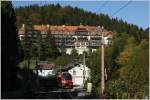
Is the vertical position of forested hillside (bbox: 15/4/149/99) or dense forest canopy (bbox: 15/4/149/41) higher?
dense forest canopy (bbox: 15/4/149/41)

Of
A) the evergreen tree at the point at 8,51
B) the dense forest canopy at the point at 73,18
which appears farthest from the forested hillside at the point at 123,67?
the evergreen tree at the point at 8,51

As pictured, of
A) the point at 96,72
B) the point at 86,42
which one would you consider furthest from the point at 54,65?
the point at 96,72

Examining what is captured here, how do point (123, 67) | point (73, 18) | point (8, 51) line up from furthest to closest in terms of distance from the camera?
point (73, 18)
point (123, 67)
point (8, 51)

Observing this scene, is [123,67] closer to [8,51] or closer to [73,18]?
[8,51]

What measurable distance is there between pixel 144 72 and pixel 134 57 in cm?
1104

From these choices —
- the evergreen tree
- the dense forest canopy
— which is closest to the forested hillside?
the dense forest canopy

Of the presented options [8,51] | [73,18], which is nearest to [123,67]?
[8,51]

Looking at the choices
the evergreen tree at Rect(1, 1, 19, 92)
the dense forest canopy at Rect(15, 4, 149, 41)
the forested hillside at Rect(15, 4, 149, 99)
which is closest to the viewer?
the evergreen tree at Rect(1, 1, 19, 92)

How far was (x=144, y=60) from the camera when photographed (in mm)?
56906

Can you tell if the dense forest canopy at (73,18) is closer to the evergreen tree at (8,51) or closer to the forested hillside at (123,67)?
the forested hillside at (123,67)

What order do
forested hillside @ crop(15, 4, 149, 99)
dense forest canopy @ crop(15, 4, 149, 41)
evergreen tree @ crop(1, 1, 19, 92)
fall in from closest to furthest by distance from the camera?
evergreen tree @ crop(1, 1, 19, 92), forested hillside @ crop(15, 4, 149, 99), dense forest canopy @ crop(15, 4, 149, 41)

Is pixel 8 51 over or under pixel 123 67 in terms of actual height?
over

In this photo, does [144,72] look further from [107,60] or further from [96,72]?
[107,60]

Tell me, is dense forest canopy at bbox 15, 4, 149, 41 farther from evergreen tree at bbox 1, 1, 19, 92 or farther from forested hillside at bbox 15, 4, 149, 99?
evergreen tree at bbox 1, 1, 19, 92
